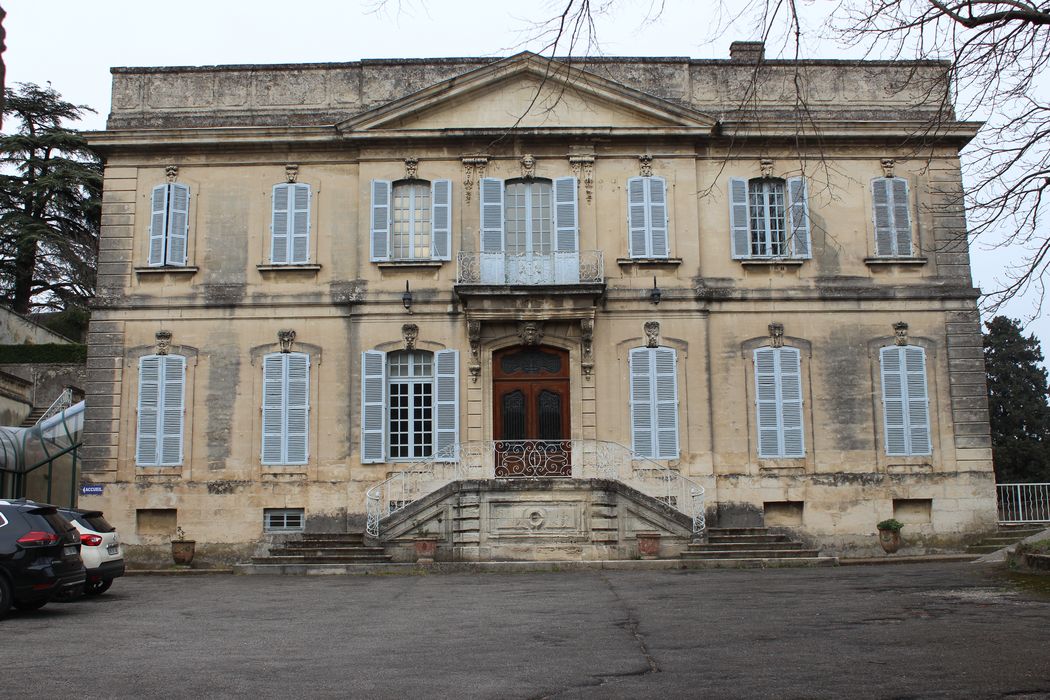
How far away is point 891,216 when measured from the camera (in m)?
22.8

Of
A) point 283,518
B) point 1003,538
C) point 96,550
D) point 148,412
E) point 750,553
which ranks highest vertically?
point 148,412

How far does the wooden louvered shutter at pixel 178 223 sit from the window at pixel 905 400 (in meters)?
14.6

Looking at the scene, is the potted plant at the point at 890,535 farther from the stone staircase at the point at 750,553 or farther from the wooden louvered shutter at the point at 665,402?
the wooden louvered shutter at the point at 665,402

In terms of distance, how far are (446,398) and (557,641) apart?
40.4 ft

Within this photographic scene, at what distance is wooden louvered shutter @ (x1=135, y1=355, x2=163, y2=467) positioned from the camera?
870 inches

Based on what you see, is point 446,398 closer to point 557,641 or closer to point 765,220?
point 765,220

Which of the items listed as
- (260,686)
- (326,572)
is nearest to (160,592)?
(326,572)

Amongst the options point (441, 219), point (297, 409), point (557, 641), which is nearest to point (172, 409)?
point (297, 409)

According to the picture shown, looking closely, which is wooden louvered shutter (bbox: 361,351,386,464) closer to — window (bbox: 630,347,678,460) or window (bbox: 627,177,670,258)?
window (bbox: 630,347,678,460)

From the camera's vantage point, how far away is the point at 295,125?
2283 cm

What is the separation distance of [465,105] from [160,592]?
37.8ft

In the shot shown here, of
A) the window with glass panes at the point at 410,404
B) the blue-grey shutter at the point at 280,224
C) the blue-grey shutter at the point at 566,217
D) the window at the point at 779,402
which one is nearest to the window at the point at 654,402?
the window at the point at 779,402

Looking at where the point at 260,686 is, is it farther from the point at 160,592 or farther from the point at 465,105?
the point at 465,105

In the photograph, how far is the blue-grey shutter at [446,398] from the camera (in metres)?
21.8
